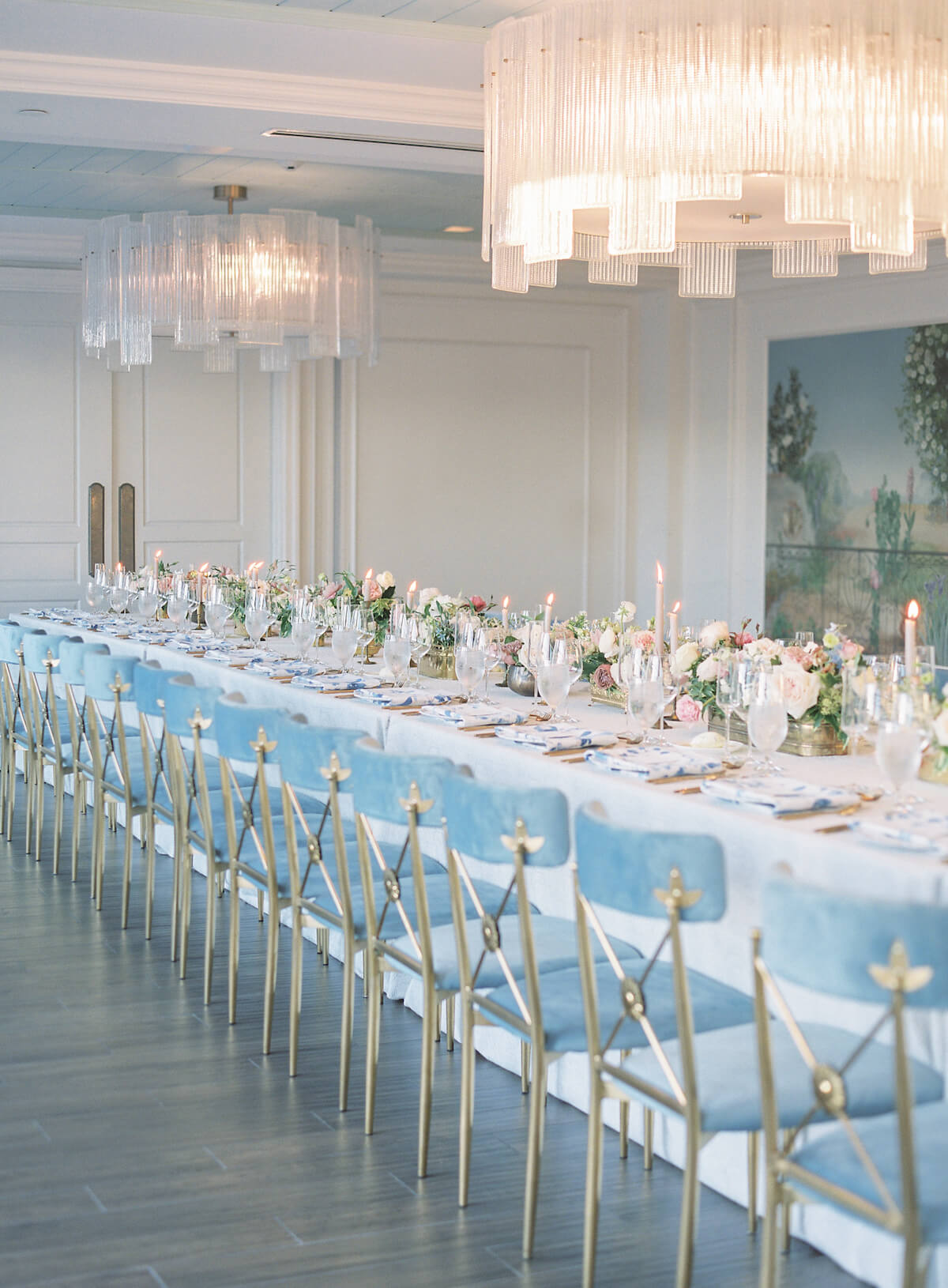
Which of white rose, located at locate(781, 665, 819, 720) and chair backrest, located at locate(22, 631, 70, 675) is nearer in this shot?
white rose, located at locate(781, 665, 819, 720)

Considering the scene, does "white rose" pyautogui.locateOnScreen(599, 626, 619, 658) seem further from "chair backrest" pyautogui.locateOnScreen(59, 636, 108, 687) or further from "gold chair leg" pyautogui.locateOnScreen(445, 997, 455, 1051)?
"chair backrest" pyautogui.locateOnScreen(59, 636, 108, 687)

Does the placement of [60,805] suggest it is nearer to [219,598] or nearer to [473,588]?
[219,598]

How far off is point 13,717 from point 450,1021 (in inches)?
148

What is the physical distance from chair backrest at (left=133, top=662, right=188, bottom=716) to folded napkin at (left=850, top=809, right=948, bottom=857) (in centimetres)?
263

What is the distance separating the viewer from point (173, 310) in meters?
7.00

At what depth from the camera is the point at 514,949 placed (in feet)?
10.7

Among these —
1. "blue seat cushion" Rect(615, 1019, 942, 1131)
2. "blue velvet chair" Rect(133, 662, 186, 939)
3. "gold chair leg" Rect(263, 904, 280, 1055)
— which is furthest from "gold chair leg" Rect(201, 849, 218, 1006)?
"blue seat cushion" Rect(615, 1019, 942, 1131)

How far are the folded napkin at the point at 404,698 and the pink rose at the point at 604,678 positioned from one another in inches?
18.9

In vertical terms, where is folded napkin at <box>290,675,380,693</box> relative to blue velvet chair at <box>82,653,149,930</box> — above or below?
above

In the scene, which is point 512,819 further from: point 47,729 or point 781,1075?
point 47,729

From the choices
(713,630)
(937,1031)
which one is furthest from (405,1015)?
(937,1031)

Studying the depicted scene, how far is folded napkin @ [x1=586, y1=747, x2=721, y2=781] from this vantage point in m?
3.57

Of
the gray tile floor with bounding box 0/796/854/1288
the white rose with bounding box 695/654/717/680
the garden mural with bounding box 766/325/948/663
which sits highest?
the garden mural with bounding box 766/325/948/663

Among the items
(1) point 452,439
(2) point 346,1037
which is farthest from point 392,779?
(1) point 452,439
